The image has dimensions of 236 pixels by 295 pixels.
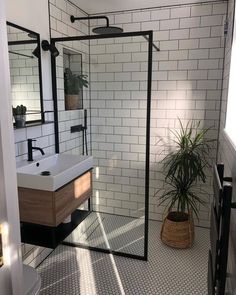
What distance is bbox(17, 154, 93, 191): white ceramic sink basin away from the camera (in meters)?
1.77

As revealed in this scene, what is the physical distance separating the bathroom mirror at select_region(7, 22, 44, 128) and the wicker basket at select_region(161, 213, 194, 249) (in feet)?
5.83

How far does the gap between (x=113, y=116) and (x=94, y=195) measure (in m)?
1.05

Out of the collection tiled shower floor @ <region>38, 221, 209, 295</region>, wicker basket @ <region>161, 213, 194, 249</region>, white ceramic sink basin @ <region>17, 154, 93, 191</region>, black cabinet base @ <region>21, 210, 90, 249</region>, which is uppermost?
white ceramic sink basin @ <region>17, 154, 93, 191</region>

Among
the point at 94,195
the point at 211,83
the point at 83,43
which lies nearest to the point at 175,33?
the point at 211,83

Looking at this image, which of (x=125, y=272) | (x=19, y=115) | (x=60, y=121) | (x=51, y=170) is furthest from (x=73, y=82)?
(x=125, y=272)

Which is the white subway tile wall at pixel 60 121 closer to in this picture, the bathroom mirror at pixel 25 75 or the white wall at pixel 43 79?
the white wall at pixel 43 79

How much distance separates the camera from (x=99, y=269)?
241cm

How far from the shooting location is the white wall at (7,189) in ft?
2.06

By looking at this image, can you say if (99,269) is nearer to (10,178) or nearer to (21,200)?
(21,200)

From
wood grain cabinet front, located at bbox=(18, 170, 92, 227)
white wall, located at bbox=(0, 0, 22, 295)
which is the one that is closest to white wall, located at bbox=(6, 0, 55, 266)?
wood grain cabinet front, located at bbox=(18, 170, 92, 227)

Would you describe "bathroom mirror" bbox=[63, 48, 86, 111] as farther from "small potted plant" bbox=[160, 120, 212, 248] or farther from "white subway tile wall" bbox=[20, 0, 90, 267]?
"small potted plant" bbox=[160, 120, 212, 248]

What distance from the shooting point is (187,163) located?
9.02ft

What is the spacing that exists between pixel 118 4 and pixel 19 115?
70.8 inches

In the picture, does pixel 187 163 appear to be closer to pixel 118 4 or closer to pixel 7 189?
pixel 118 4
